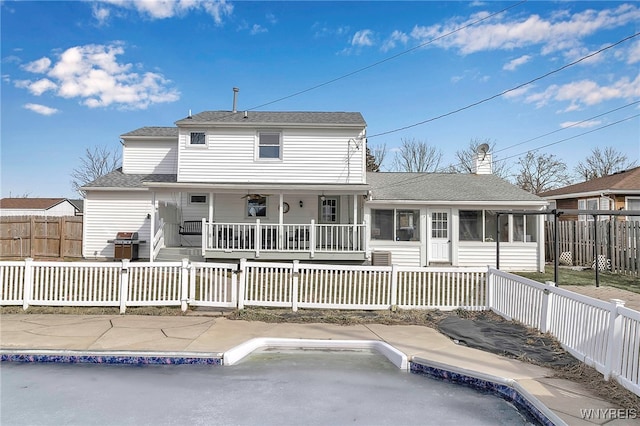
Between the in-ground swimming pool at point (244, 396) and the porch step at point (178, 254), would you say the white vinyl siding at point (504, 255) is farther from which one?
the in-ground swimming pool at point (244, 396)

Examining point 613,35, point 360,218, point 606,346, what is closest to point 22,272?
point 606,346

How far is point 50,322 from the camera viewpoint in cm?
643

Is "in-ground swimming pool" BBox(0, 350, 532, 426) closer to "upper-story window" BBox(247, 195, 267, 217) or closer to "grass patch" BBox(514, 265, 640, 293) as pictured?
"grass patch" BBox(514, 265, 640, 293)

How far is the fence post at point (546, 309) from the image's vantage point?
5535mm

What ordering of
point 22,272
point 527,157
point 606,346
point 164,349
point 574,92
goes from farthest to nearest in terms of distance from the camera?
point 527,157, point 574,92, point 22,272, point 164,349, point 606,346

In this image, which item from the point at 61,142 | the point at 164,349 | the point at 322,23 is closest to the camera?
the point at 164,349

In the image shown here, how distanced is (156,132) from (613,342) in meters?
17.2

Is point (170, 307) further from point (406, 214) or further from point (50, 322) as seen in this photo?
point (406, 214)

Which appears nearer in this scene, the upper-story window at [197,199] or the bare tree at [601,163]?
the upper-story window at [197,199]

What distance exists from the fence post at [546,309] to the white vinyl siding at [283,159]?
8.97m

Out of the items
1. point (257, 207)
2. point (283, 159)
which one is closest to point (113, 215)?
point (257, 207)

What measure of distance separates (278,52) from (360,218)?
7.63 metres

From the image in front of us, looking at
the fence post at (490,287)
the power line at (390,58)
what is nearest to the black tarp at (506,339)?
the fence post at (490,287)

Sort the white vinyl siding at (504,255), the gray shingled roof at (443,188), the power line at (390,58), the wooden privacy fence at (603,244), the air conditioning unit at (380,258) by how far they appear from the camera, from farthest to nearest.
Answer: the gray shingled roof at (443,188), the white vinyl siding at (504,255), the air conditioning unit at (380,258), the wooden privacy fence at (603,244), the power line at (390,58)
